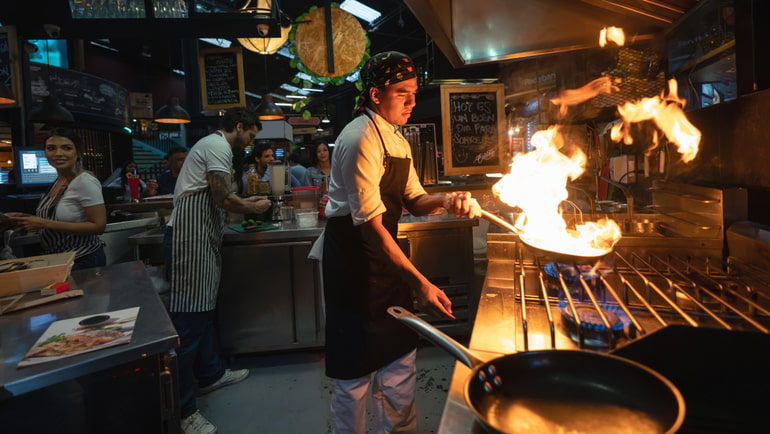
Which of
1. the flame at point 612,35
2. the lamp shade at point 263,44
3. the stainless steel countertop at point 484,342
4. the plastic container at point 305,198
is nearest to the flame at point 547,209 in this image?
the stainless steel countertop at point 484,342

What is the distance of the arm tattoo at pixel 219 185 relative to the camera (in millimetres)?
3043

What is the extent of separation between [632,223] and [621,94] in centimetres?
161

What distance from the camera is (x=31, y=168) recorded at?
7.03m

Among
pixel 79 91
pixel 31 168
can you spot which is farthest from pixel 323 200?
pixel 79 91

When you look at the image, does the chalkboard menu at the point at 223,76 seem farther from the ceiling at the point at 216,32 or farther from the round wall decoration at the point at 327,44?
the round wall decoration at the point at 327,44

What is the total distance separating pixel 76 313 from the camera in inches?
72.0

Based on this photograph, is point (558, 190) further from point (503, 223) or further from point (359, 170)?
point (359, 170)

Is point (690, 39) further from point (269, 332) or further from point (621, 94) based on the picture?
point (269, 332)

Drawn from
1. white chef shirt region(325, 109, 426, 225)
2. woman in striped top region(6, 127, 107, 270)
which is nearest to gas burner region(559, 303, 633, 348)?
white chef shirt region(325, 109, 426, 225)

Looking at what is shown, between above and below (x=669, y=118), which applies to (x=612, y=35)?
above

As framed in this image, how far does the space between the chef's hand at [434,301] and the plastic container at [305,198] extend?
Answer: 326 cm

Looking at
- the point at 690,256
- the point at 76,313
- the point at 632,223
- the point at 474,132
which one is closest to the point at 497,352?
the point at 690,256

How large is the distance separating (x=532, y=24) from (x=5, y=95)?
5.45 metres

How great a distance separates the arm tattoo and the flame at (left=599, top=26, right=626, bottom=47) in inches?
Result: 103
